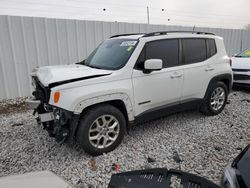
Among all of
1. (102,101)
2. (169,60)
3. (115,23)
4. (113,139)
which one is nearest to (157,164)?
(113,139)

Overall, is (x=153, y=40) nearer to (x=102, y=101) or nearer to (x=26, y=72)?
(x=102, y=101)

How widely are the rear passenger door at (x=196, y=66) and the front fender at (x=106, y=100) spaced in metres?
1.28

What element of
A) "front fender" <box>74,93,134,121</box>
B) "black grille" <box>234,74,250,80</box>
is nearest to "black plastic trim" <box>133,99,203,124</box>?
"front fender" <box>74,93,134,121</box>

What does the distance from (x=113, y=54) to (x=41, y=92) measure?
1.39 meters

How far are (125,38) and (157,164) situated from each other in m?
2.30

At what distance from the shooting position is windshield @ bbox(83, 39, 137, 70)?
3529mm

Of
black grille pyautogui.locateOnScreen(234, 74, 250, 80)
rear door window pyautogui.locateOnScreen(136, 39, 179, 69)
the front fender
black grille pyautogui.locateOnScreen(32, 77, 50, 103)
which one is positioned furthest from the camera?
black grille pyautogui.locateOnScreen(234, 74, 250, 80)

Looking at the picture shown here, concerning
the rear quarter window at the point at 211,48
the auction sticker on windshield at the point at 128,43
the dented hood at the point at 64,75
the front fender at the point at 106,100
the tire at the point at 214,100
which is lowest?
the tire at the point at 214,100

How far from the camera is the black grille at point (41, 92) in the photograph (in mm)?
3023

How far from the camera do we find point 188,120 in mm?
4684

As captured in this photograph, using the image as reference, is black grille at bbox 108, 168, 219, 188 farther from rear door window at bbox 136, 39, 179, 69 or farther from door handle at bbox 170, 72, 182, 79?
door handle at bbox 170, 72, 182, 79

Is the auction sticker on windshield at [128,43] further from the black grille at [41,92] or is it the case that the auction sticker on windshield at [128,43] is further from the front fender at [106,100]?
the black grille at [41,92]

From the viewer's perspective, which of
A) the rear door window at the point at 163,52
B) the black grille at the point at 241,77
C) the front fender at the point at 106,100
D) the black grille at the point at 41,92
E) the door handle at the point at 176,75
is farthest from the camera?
the black grille at the point at 241,77

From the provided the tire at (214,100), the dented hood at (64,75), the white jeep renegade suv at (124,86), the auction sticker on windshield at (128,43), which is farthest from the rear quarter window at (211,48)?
the dented hood at (64,75)
